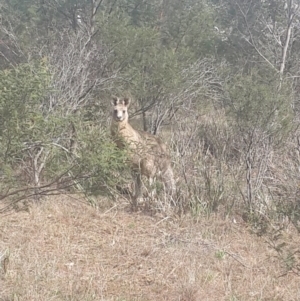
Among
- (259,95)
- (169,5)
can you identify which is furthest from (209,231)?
(169,5)

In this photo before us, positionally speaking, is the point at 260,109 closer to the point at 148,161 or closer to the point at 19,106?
the point at 148,161

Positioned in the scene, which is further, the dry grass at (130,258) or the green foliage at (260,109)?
the green foliage at (260,109)

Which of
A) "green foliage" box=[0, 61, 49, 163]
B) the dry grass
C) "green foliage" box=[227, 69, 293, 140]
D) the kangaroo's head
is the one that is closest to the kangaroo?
the kangaroo's head

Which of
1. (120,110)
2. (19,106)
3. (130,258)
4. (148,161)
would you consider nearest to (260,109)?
(148,161)

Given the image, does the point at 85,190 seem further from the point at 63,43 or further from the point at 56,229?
the point at 63,43

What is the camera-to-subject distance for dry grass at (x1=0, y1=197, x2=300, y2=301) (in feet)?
14.2

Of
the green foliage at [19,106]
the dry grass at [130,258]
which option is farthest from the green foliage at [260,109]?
the green foliage at [19,106]

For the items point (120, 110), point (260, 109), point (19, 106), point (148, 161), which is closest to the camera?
point (19, 106)

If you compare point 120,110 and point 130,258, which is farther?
point 120,110

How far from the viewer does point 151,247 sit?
5.44m

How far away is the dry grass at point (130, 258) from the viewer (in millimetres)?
4336

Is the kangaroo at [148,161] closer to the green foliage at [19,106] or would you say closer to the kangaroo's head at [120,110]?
the kangaroo's head at [120,110]

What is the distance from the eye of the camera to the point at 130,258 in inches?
204

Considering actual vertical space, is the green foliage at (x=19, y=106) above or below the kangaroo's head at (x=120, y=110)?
above
